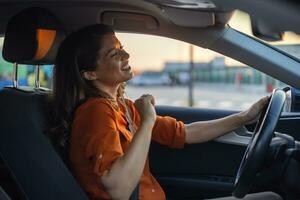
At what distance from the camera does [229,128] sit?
8.69ft

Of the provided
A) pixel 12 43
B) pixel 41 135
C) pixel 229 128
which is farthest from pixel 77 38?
pixel 229 128

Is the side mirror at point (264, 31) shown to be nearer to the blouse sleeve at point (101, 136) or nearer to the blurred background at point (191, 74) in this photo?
the blurred background at point (191, 74)

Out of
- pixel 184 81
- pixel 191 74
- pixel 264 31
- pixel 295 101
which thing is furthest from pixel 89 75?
pixel 184 81

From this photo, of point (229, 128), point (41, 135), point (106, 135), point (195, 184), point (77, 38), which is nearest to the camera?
point (106, 135)

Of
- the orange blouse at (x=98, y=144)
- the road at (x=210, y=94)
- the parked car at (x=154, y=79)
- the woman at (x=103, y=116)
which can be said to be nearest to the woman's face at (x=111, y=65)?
the woman at (x=103, y=116)

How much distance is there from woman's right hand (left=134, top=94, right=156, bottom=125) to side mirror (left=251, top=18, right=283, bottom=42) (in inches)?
33.7

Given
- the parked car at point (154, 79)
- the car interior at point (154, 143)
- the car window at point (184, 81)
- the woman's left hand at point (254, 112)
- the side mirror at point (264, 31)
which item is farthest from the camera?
the parked car at point (154, 79)

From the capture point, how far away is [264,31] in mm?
1258

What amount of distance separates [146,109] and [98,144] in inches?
9.3

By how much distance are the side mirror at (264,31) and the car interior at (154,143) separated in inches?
17.6

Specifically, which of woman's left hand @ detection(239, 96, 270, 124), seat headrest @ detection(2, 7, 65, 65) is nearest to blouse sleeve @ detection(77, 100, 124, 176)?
seat headrest @ detection(2, 7, 65, 65)

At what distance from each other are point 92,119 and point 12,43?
50 centimetres

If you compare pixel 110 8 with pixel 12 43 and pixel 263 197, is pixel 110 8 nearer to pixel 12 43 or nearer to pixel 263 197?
pixel 12 43

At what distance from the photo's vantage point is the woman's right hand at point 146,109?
2.14 meters
